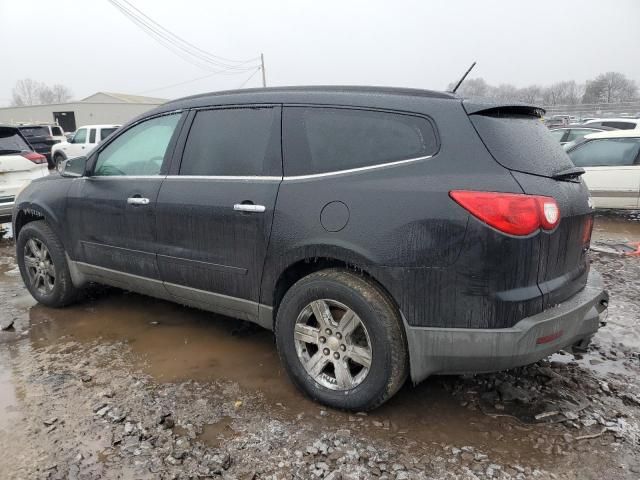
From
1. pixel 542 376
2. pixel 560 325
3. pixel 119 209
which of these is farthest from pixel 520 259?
pixel 119 209

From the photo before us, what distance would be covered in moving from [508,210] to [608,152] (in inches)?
310

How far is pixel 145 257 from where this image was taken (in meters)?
3.77

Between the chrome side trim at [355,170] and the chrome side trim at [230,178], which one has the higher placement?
the chrome side trim at [355,170]

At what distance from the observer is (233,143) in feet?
11.0

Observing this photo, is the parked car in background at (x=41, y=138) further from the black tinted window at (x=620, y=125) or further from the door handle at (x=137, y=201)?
the black tinted window at (x=620, y=125)

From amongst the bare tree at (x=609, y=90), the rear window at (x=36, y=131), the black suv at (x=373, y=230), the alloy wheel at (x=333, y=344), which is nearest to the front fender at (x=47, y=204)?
the black suv at (x=373, y=230)

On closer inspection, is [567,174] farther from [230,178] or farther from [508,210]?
[230,178]

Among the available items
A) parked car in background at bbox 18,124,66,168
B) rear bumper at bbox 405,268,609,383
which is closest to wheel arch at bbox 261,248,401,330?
rear bumper at bbox 405,268,609,383

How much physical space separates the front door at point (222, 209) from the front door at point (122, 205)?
0.18m

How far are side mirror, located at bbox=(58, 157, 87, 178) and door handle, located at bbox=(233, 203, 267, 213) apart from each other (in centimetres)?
190

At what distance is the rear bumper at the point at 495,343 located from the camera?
2.43m

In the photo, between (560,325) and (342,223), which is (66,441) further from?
(560,325)

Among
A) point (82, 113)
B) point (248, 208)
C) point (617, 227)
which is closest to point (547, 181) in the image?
point (248, 208)

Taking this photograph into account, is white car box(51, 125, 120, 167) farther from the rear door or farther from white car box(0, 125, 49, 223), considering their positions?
the rear door
